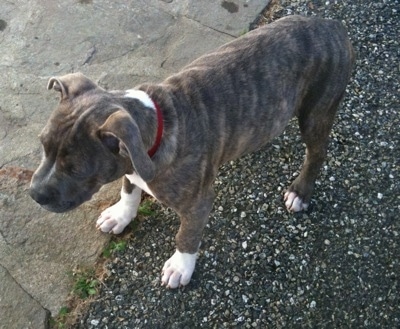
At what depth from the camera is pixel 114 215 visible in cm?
424

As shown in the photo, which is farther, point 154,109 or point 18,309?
point 18,309

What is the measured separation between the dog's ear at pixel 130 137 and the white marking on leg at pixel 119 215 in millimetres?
1305

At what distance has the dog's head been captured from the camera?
300 centimetres

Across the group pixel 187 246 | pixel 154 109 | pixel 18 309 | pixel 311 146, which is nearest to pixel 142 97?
pixel 154 109

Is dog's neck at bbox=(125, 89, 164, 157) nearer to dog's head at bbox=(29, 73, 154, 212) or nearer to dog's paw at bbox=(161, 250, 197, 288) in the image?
dog's head at bbox=(29, 73, 154, 212)

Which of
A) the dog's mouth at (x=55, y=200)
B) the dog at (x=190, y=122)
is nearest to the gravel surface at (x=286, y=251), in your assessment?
the dog at (x=190, y=122)

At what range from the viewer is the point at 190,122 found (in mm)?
3523

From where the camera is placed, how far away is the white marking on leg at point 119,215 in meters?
4.22

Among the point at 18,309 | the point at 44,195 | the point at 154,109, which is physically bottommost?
the point at 18,309

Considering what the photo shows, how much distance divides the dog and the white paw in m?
0.31

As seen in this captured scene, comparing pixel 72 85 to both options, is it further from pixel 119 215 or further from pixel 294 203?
pixel 294 203

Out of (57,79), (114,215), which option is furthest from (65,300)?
(57,79)

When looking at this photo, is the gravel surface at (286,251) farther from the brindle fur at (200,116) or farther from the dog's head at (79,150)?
the dog's head at (79,150)

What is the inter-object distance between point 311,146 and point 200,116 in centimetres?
108
